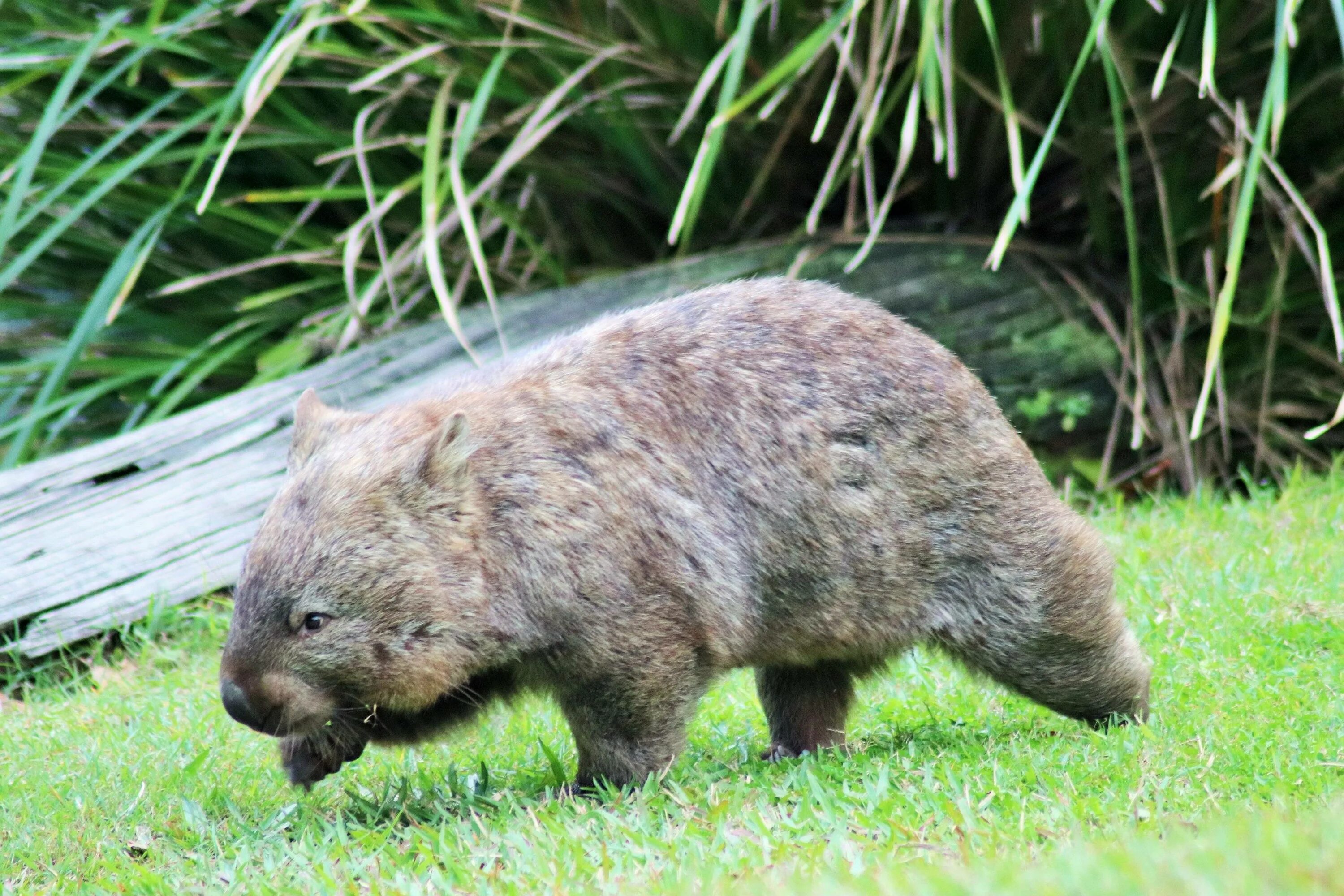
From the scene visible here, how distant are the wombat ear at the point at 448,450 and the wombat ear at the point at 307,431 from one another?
15.6 inches

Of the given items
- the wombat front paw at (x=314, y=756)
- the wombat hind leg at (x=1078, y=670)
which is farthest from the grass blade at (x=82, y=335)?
the wombat hind leg at (x=1078, y=670)

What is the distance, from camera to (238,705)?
140 inches

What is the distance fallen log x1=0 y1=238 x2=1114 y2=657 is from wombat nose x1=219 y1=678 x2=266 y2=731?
213 centimetres

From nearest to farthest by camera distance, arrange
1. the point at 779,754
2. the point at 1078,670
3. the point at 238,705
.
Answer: the point at 238,705
the point at 1078,670
the point at 779,754

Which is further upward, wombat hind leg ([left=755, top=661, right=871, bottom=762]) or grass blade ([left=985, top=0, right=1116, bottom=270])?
grass blade ([left=985, top=0, right=1116, bottom=270])

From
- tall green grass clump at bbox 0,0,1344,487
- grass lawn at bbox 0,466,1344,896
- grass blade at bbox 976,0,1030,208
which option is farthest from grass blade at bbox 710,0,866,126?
grass lawn at bbox 0,466,1344,896

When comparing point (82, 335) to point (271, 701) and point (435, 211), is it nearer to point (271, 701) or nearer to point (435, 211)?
point (435, 211)

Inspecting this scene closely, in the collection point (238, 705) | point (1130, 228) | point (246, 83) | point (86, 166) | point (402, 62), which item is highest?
point (402, 62)

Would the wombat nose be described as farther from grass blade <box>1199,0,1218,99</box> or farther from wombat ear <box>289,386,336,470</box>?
grass blade <box>1199,0,1218,99</box>

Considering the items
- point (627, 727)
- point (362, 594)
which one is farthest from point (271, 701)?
point (627, 727)

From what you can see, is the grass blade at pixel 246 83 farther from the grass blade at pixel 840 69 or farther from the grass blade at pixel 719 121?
the grass blade at pixel 840 69

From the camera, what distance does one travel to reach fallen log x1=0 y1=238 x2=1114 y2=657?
18.2 ft

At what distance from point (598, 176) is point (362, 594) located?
406cm

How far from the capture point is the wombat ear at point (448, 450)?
12.1 ft
